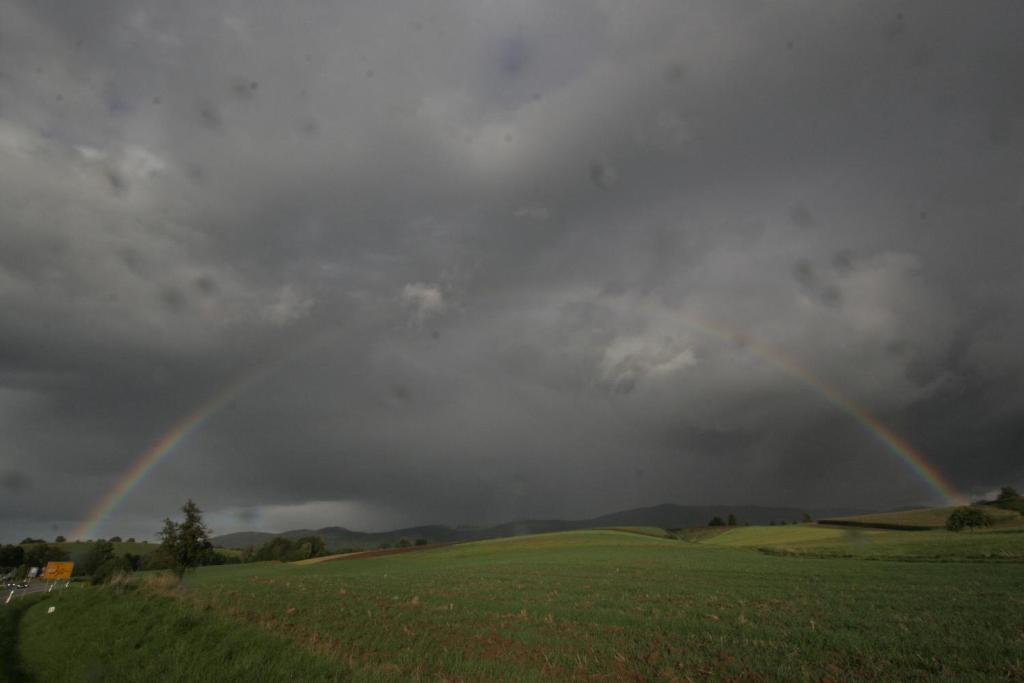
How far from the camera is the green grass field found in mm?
12438

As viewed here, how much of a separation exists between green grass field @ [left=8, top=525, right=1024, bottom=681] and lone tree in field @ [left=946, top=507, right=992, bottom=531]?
61982 millimetres

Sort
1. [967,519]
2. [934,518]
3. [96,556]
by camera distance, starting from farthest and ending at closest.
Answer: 1. [96,556]
2. [934,518]
3. [967,519]

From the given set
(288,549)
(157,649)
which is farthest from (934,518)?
(288,549)

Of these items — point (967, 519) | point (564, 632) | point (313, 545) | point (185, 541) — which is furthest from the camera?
point (313, 545)

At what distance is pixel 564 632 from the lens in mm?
17281

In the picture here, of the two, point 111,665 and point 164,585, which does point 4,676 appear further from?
point 164,585

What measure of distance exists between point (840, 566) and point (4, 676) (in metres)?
43.0

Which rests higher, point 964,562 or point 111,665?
point 111,665

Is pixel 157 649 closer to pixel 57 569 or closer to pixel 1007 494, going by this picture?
pixel 57 569

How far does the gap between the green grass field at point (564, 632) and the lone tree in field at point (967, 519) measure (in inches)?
2440

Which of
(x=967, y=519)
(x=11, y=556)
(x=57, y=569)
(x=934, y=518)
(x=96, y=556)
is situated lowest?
(x=934, y=518)

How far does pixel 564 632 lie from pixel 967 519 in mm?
90095

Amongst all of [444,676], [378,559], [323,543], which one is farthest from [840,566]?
[323,543]

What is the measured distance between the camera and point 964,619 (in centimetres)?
1659
